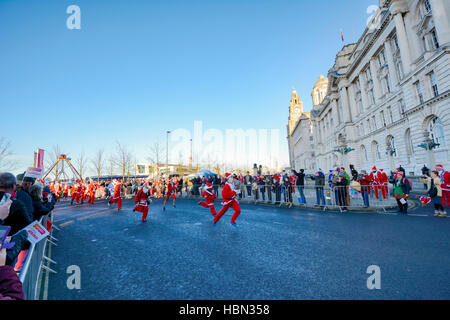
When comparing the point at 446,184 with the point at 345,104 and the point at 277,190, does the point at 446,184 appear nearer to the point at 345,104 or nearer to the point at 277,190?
the point at 277,190

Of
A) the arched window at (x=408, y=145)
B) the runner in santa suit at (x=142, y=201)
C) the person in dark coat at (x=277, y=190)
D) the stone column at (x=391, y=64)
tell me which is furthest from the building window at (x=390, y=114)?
the runner in santa suit at (x=142, y=201)

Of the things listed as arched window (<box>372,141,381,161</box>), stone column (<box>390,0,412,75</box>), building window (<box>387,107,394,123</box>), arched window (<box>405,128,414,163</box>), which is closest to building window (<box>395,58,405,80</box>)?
stone column (<box>390,0,412,75</box>)

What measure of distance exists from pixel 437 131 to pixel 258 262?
2625 centimetres

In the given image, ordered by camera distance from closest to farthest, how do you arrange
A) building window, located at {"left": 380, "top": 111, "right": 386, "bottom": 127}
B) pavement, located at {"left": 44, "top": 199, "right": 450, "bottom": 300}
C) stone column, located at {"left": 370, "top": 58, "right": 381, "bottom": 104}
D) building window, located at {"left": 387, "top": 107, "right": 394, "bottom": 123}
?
pavement, located at {"left": 44, "top": 199, "right": 450, "bottom": 300}
building window, located at {"left": 387, "top": 107, "right": 394, "bottom": 123}
building window, located at {"left": 380, "top": 111, "right": 386, "bottom": 127}
stone column, located at {"left": 370, "top": 58, "right": 381, "bottom": 104}

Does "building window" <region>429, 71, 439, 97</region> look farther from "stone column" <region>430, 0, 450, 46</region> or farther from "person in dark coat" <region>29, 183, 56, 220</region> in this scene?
"person in dark coat" <region>29, 183, 56, 220</region>

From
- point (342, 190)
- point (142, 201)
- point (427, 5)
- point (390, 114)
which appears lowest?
point (142, 201)

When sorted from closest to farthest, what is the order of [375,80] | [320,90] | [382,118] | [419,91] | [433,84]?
1. [433,84]
2. [419,91]
3. [382,118]
4. [375,80]
5. [320,90]

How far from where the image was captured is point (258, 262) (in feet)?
12.7

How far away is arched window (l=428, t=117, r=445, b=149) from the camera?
63.5 feet

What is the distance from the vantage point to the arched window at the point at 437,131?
19.4 metres

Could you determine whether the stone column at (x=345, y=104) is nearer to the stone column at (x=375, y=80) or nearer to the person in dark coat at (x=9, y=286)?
the stone column at (x=375, y=80)

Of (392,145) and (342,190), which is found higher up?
(392,145)

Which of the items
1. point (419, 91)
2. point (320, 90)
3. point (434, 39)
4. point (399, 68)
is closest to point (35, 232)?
point (419, 91)

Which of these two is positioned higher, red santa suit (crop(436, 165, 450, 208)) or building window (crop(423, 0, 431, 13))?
building window (crop(423, 0, 431, 13))
